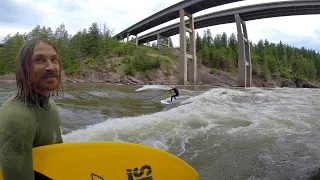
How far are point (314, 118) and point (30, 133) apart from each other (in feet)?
28.2

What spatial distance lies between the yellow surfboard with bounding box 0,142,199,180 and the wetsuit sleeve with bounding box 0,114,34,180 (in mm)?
157

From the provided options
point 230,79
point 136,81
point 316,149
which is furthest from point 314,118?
point 230,79

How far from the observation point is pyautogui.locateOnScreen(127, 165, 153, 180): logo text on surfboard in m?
1.62

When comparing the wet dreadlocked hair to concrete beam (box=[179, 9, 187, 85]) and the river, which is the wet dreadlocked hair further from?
concrete beam (box=[179, 9, 187, 85])

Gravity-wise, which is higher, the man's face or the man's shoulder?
the man's face

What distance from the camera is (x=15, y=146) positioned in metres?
1.12

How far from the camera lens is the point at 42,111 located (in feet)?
4.39

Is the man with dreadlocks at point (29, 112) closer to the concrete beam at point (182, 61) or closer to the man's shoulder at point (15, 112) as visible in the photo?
the man's shoulder at point (15, 112)

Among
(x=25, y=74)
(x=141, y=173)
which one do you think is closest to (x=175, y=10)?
(x=141, y=173)

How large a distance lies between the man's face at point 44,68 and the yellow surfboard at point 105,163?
1.27 feet

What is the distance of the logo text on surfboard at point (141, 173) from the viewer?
162 centimetres

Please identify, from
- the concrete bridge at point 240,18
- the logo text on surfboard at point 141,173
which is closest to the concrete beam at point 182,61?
the concrete bridge at point 240,18

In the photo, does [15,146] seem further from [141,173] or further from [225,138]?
[225,138]

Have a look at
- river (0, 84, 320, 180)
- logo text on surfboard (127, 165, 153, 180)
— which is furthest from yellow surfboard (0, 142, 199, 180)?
river (0, 84, 320, 180)
